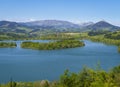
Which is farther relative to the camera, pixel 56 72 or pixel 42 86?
pixel 56 72

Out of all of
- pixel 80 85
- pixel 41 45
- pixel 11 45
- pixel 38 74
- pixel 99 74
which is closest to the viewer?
pixel 99 74

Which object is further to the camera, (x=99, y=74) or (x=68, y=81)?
(x=68, y=81)

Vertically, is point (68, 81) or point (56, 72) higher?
point (68, 81)

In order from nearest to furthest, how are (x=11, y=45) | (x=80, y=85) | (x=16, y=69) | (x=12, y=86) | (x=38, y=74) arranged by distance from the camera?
(x=80, y=85), (x=12, y=86), (x=38, y=74), (x=16, y=69), (x=11, y=45)

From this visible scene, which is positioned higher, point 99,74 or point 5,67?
point 99,74

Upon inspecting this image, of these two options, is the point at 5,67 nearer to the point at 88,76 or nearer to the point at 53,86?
the point at 53,86

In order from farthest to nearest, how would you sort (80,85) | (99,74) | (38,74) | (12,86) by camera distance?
1. (38,74)
2. (12,86)
3. (80,85)
4. (99,74)

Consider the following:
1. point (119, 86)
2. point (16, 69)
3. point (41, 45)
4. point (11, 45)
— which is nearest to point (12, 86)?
point (119, 86)

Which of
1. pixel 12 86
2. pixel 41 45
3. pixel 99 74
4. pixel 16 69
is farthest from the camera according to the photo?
pixel 41 45

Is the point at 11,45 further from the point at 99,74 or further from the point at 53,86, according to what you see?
the point at 99,74
